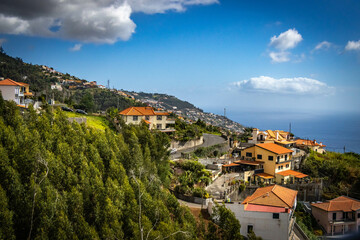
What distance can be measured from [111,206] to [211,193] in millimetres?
13802

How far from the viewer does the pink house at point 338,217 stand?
86.8ft

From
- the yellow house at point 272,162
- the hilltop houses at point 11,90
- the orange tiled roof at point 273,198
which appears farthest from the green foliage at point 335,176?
the hilltop houses at point 11,90

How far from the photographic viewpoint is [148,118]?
44062mm

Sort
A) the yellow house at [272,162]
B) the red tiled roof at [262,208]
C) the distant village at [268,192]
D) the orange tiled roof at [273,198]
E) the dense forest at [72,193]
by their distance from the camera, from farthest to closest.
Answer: the yellow house at [272,162] < the orange tiled roof at [273,198] < the red tiled roof at [262,208] < the distant village at [268,192] < the dense forest at [72,193]

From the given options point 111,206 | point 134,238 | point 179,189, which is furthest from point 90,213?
point 179,189

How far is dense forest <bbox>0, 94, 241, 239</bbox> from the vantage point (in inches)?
468

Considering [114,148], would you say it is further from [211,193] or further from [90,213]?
[211,193]

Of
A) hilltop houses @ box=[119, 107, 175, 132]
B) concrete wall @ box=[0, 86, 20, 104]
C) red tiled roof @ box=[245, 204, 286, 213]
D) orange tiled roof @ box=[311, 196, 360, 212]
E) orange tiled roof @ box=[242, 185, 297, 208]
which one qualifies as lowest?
orange tiled roof @ box=[311, 196, 360, 212]

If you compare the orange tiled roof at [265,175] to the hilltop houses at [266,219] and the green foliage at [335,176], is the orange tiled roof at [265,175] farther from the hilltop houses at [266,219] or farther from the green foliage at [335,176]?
the hilltop houses at [266,219]

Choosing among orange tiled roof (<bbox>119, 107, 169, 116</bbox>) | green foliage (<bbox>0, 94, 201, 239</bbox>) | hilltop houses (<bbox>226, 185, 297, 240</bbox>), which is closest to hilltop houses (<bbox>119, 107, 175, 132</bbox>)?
orange tiled roof (<bbox>119, 107, 169, 116</bbox>)

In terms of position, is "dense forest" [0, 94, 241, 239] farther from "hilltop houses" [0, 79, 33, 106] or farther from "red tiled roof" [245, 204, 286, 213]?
"hilltop houses" [0, 79, 33, 106]

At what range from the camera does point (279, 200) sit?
2227cm

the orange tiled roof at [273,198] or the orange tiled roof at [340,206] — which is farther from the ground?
the orange tiled roof at [273,198]

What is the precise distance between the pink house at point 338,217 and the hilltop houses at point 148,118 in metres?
23.7
